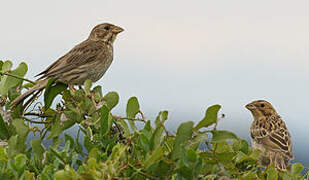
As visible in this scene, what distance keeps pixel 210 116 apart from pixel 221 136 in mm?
112

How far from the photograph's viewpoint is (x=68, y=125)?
2.71 metres

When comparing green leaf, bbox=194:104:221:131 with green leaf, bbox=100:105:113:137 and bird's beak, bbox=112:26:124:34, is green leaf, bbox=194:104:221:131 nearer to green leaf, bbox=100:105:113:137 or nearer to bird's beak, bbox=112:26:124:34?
green leaf, bbox=100:105:113:137

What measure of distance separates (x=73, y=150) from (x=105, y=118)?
0.86 feet

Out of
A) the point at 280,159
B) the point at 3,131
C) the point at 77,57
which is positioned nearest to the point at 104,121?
the point at 3,131

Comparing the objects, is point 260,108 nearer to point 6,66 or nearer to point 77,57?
point 77,57

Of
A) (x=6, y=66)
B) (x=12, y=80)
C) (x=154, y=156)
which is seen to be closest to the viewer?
(x=154, y=156)

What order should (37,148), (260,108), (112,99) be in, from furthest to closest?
(260,108) < (112,99) < (37,148)

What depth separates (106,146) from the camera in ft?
8.57

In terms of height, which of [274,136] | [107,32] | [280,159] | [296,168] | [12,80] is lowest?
[280,159]

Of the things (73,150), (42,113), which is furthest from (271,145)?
(73,150)

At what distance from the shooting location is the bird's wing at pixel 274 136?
246 inches

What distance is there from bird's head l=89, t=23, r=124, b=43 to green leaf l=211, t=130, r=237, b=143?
4.54 meters

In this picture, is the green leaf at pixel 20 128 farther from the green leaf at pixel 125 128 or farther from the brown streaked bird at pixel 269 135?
the brown streaked bird at pixel 269 135

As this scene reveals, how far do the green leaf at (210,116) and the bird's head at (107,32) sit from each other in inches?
179
